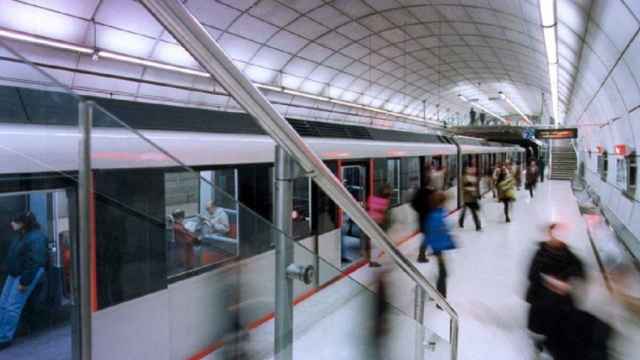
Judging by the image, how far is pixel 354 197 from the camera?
6.27 meters

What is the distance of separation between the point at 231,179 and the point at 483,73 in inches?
1225

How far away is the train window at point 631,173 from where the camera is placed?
9502 millimetres

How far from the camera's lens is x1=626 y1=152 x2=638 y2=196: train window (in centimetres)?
950

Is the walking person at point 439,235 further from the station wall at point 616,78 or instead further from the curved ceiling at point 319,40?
the curved ceiling at point 319,40

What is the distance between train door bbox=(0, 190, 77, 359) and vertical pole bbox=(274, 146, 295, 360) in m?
0.96

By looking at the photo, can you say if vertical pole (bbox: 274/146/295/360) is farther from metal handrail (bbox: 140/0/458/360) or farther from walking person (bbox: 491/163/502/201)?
walking person (bbox: 491/163/502/201)

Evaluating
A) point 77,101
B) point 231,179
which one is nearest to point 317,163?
point 77,101

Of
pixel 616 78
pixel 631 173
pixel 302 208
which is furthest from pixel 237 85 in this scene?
pixel 616 78

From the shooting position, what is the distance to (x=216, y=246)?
182 centimetres

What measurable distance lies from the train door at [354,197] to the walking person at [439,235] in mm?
1246

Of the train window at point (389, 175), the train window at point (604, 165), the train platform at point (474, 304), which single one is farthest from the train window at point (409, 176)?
→ the train window at point (604, 165)

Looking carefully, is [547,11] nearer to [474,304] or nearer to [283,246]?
[474,304]

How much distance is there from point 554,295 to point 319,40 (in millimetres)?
19198

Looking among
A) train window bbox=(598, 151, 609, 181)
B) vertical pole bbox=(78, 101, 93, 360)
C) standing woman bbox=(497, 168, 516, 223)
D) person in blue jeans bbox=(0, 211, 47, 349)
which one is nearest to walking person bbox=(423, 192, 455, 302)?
person in blue jeans bbox=(0, 211, 47, 349)
